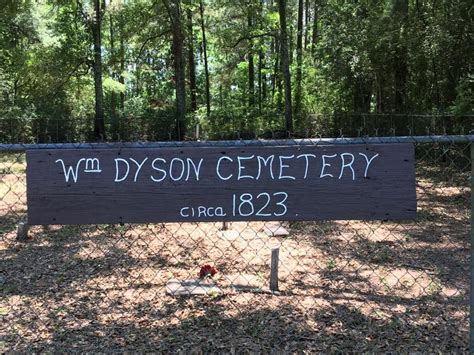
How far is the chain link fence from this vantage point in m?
3.41

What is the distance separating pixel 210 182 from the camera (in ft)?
8.87

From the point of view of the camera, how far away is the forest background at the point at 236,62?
46.4 ft

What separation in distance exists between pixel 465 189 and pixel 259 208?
8264 mm

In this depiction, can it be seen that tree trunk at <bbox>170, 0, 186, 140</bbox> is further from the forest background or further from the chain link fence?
the chain link fence

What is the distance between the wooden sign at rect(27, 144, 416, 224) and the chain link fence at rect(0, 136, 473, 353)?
0.08m

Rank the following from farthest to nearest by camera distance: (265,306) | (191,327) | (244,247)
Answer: (244,247) → (265,306) → (191,327)

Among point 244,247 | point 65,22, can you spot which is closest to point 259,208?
point 244,247

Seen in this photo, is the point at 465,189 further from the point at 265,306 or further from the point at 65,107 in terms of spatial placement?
the point at 65,107

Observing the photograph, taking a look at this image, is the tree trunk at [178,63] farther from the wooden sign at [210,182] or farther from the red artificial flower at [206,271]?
the wooden sign at [210,182]

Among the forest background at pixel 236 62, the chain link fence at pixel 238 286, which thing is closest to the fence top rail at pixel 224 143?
the chain link fence at pixel 238 286

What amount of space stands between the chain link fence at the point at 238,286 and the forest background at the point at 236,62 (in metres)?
5.24

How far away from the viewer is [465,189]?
974 centimetres

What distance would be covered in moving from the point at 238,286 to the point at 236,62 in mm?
25565

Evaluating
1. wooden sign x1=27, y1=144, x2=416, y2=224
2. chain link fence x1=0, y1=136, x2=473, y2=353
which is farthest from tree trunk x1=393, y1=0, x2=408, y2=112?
wooden sign x1=27, y1=144, x2=416, y2=224
